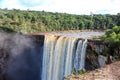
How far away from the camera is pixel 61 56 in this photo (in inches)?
933

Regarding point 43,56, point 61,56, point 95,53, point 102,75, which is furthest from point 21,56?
point 102,75

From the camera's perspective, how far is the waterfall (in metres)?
22.7

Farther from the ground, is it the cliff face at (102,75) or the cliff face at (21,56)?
the cliff face at (102,75)

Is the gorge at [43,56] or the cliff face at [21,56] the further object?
the cliff face at [21,56]

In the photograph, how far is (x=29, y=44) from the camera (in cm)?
2792

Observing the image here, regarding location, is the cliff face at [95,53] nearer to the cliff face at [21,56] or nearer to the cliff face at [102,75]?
the cliff face at [21,56]

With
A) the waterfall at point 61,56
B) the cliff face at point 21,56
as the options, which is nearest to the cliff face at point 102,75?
the waterfall at point 61,56

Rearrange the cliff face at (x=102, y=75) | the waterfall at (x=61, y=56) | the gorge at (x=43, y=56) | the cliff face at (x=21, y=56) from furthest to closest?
1. the cliff face at (x=21, y=56)
2. the gorge at (x=43, y=56)
3. the waterfall at (x=61, y=56)
4. the cliff face at (x=102, y=75)

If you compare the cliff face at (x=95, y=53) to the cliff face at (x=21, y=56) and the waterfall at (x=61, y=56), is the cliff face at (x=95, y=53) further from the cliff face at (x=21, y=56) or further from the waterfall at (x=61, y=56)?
the cliff face at (x=21, y=56)

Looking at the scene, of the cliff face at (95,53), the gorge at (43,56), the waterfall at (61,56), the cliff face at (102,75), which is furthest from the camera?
the gorge at (43,56)

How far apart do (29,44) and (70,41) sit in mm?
5597

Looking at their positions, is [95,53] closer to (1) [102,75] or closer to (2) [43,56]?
(2) [43,56]

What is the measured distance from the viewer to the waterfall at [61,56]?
22.7 m

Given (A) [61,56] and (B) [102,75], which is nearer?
(B) [102,75]
